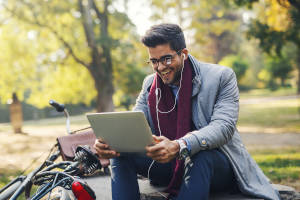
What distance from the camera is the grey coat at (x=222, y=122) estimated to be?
8.04 ft

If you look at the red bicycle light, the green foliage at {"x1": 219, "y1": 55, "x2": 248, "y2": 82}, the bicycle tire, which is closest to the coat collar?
the red bicycle light

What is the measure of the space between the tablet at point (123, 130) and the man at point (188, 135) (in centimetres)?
7

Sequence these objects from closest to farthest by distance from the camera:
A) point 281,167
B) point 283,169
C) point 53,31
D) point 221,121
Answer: point 221,121
point 283,169
point 281,167
point 53,31

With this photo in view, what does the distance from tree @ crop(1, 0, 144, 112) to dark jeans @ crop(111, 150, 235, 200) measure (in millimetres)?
10810

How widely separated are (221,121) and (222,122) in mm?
11

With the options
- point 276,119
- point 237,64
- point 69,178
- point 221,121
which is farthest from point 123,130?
point 237,64

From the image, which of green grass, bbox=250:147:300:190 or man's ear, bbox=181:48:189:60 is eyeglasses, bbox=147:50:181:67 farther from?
green grass, bbox=250:147:300:190

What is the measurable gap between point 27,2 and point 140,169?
12.2m

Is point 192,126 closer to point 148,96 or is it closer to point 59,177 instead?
point 148,96

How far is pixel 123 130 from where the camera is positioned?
7.54 feet

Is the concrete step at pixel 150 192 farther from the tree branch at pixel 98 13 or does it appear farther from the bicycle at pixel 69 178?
the tree branch at pixel 98 13

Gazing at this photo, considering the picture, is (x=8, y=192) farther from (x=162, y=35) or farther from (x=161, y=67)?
(x=162, y=35)

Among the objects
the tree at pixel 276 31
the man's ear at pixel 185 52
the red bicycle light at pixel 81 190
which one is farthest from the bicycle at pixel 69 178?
the tree at pixel 276 31

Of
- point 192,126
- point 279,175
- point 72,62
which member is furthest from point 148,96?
point 72,62
